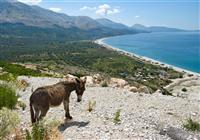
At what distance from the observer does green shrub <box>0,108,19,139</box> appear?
997 cm

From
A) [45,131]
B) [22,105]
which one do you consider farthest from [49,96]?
[22,105]

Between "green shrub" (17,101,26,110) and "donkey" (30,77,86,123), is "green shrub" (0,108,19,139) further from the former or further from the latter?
"green shrub" (17,101,26,110)

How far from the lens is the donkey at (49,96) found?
13021 millimetres

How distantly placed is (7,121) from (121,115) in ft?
20.9

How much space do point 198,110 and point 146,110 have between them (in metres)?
3.85

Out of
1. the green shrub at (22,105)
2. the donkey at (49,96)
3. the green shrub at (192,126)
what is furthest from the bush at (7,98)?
the green shrub at (192,126)

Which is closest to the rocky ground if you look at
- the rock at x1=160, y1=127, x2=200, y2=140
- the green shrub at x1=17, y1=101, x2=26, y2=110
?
the green shrub at x1=17, y1=101, x2=26, y2=110

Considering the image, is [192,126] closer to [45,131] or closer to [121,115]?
[121,115]

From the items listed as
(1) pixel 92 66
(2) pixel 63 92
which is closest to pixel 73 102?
(2) pixel 63 92

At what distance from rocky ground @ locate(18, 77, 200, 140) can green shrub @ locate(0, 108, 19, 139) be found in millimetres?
2590

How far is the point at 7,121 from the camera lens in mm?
10133

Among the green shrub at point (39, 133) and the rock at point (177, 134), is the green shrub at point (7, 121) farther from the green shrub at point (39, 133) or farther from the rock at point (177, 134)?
the rock at point (177, 134)

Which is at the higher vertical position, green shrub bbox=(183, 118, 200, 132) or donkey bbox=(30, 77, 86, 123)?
donkey bbox=(30, 77, 86, 123)

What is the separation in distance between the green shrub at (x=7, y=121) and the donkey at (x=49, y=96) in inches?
110
